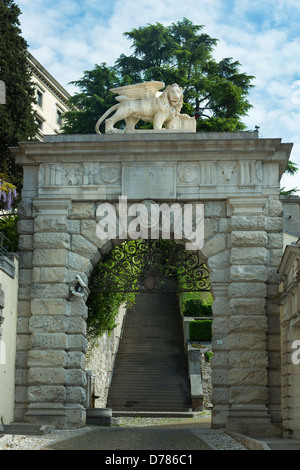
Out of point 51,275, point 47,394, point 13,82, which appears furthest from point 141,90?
point 13,82

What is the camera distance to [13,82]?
26734mm

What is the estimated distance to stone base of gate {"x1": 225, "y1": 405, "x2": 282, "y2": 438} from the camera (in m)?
14.8

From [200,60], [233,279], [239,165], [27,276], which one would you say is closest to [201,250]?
[233,279]

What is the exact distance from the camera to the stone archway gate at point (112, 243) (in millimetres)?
15391

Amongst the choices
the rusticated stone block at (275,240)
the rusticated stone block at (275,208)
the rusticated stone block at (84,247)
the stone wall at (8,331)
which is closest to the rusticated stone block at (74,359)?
the stone wall at (8,331)

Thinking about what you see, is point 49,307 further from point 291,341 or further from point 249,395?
point 291,341

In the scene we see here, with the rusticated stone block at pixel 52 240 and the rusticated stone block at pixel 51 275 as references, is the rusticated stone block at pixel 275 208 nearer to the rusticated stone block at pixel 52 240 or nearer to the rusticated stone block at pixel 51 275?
the rusticated stone block at pixel 52 240

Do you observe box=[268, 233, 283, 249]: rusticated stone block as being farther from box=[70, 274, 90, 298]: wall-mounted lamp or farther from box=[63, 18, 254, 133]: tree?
box=[63, 18, 254, 133]: tree

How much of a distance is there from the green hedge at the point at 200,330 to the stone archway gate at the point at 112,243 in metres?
11.5

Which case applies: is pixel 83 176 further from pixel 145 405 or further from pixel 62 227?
pixel 145 405

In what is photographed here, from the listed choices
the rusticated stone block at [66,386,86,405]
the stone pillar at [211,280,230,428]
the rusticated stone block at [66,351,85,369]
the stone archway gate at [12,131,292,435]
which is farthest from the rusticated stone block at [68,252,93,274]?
the stone pillar at [211,280,230,428]

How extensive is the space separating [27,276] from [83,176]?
240 centimetres

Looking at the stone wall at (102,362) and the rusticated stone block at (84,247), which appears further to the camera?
the stone wall at (102,362)

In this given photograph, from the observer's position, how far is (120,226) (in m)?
16.2
